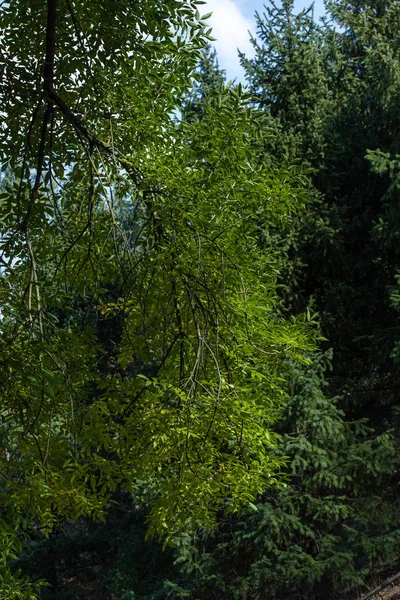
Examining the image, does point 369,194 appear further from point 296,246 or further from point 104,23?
point 104,23

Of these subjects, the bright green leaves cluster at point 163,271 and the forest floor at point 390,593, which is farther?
the forest floor at point 390,593

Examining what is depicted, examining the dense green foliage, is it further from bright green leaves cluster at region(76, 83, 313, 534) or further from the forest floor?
the forest floor

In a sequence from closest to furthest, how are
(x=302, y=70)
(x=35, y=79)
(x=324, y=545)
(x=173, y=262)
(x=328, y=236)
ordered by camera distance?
(x=173, y=262)
(x=35, y=79)
(x=324, y=545)
(x=328, y=236)
(x=302, y=70)

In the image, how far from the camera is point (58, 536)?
13.9 m

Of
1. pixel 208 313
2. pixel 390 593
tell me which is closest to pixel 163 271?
pixel 208 313

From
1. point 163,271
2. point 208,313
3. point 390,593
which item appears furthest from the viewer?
point 390,593

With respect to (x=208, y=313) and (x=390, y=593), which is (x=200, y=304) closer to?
(x=208, y=313)

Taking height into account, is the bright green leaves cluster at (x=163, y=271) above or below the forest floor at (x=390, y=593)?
above

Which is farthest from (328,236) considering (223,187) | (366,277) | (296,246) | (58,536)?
(58,536)

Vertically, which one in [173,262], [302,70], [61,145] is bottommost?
[173,262]

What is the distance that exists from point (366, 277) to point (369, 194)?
134cm

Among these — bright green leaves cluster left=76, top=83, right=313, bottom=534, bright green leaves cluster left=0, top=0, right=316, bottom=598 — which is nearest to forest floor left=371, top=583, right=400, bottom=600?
bright green leaves cluster left=0, top=0, right=316, bottom=598

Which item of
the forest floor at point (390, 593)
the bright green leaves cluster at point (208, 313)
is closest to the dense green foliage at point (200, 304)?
the bright green leaves cluster at point (208, 313)

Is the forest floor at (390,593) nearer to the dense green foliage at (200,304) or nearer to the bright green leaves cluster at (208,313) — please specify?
the dense green foliage at (200,304)
